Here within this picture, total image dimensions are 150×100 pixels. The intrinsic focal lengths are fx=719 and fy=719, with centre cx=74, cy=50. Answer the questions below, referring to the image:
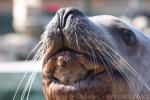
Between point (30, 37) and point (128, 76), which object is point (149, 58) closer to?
point (128, 76)

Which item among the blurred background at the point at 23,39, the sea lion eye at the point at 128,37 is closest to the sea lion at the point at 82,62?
the sea lion eye at the point at 128,37

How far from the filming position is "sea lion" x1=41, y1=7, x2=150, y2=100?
15.6ft

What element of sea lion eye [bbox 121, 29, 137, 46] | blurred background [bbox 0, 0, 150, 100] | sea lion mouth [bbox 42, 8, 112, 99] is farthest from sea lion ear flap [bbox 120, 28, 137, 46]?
blurred background [bbox 0, 0, 150, 100]

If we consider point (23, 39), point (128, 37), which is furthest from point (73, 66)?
point (23, 39)

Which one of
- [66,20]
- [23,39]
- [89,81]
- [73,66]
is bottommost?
[23,39]

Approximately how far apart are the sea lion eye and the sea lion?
15 centimetres

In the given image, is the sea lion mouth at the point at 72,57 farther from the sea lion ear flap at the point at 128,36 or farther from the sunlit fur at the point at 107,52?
the sea lion ear flap at the point at 128,36

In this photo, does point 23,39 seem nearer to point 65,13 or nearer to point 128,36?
point 128,36

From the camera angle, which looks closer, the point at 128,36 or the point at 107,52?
the point at 107,52

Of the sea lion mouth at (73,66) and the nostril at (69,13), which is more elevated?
the nostril at (69,13)

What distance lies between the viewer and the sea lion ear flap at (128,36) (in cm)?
529

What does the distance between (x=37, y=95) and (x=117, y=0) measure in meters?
30.6

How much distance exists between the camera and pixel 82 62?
475 centimetres

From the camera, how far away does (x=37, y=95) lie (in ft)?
43.8
